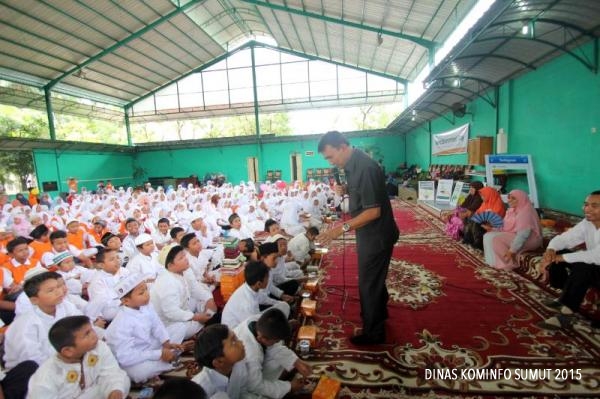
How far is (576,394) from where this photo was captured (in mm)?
2250

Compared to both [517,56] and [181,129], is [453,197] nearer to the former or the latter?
[517,56]

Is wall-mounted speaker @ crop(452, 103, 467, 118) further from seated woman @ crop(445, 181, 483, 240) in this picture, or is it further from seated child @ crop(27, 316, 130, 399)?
seated child @ crop(27, 316, 130, 399)

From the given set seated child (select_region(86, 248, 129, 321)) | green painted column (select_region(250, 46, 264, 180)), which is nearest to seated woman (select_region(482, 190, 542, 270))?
seated child (select_region(86, 248, 129, 321))

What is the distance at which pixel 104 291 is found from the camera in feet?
11.2

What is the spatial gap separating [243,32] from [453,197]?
16.2 metres

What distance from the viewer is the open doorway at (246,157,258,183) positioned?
20.7 m

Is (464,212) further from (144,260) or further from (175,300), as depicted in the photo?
(144,260)

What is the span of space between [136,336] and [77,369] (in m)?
0.56

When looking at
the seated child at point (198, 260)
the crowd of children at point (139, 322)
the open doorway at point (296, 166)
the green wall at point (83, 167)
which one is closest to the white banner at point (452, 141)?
the crowd of children at point (139, 322)

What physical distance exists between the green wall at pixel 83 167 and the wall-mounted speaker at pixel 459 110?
1774cm

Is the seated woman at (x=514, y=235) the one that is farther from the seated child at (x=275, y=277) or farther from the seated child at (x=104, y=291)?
the seated child at (x=104, y=291)

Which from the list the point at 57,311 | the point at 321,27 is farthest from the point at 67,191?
the point at 57,311

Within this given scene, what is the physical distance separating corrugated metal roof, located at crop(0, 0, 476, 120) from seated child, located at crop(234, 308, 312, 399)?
32.1ft

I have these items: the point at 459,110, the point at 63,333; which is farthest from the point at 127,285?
the point at 459,110
